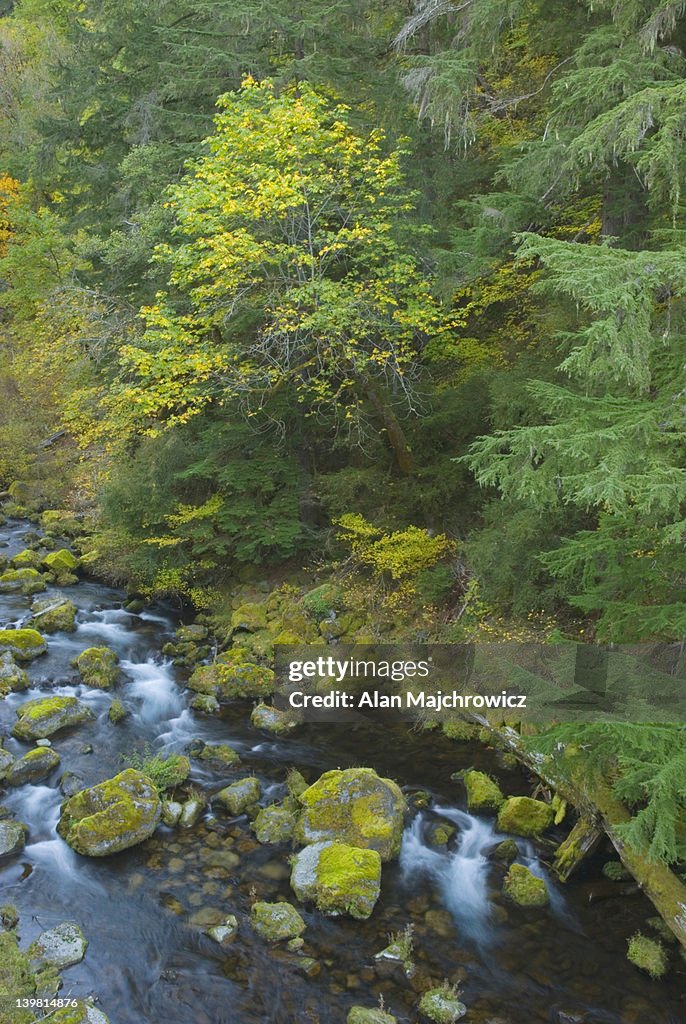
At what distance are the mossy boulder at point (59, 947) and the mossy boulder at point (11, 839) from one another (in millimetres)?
1337

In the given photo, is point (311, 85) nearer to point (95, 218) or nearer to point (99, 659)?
point (95, 218)

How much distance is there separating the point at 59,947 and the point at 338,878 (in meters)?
2.45

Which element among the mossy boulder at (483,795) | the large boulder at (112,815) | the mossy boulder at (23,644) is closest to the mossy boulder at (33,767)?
the large boulder at (112,815)

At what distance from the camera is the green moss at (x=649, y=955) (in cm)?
580

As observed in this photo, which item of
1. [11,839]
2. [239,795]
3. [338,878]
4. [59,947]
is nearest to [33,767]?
[11,839]

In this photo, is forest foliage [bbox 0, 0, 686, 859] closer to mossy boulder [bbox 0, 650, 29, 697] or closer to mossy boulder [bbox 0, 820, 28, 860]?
mossy boulder [bbox 0, 650, 29, 697]

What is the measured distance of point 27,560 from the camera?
616 inches

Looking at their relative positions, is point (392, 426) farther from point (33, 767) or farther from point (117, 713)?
point (33, 767)

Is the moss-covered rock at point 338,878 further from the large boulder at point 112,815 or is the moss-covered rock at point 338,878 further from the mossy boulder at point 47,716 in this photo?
the mossy boulder at point 47,716

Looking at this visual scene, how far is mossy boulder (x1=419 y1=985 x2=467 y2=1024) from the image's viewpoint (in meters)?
5.41

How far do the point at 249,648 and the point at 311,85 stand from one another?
875 centimetres

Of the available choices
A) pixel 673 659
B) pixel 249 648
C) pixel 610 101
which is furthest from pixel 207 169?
pixel 673 659

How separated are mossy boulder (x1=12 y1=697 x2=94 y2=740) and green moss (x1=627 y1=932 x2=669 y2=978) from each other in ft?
23.5

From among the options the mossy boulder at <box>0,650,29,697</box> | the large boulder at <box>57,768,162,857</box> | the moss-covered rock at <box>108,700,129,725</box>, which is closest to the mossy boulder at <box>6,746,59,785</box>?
the large boulder at <box>57,768,162,857</box>
